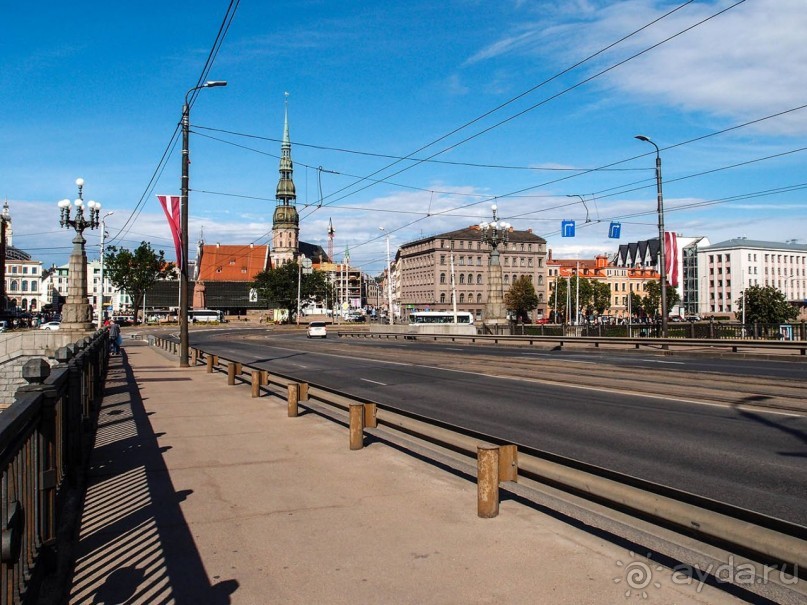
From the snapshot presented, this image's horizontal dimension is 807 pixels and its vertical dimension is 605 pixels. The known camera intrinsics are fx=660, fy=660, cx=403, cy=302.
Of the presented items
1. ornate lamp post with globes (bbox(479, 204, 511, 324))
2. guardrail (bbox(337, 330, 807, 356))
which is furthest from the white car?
ornate lamp post with globes (bbox(479, 204, 511, 324))

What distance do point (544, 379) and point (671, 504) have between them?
1504 centimetres

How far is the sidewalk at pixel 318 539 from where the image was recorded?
15.6 feet

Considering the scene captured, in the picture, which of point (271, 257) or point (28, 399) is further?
point (271, 257)

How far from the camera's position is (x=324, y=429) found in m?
11.7

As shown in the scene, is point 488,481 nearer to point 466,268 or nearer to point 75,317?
point 75,317

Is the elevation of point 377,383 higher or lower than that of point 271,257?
lower

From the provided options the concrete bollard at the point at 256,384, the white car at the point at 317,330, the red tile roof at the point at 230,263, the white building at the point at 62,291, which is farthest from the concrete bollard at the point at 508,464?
the red tile roof at the point at 230,263

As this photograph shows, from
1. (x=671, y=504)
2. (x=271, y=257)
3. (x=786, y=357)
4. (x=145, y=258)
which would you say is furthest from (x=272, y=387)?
(x=271, y=257)

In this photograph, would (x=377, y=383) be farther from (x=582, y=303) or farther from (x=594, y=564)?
(x=582, y=303)

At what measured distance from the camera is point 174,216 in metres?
24.2

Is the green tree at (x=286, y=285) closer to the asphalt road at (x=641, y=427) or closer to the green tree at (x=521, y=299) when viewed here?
the green tree at (x=521, y=299)

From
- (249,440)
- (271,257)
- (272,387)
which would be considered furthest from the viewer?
(271,257)

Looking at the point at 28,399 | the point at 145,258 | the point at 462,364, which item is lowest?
the point at 462,364

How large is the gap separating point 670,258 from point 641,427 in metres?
24.3
